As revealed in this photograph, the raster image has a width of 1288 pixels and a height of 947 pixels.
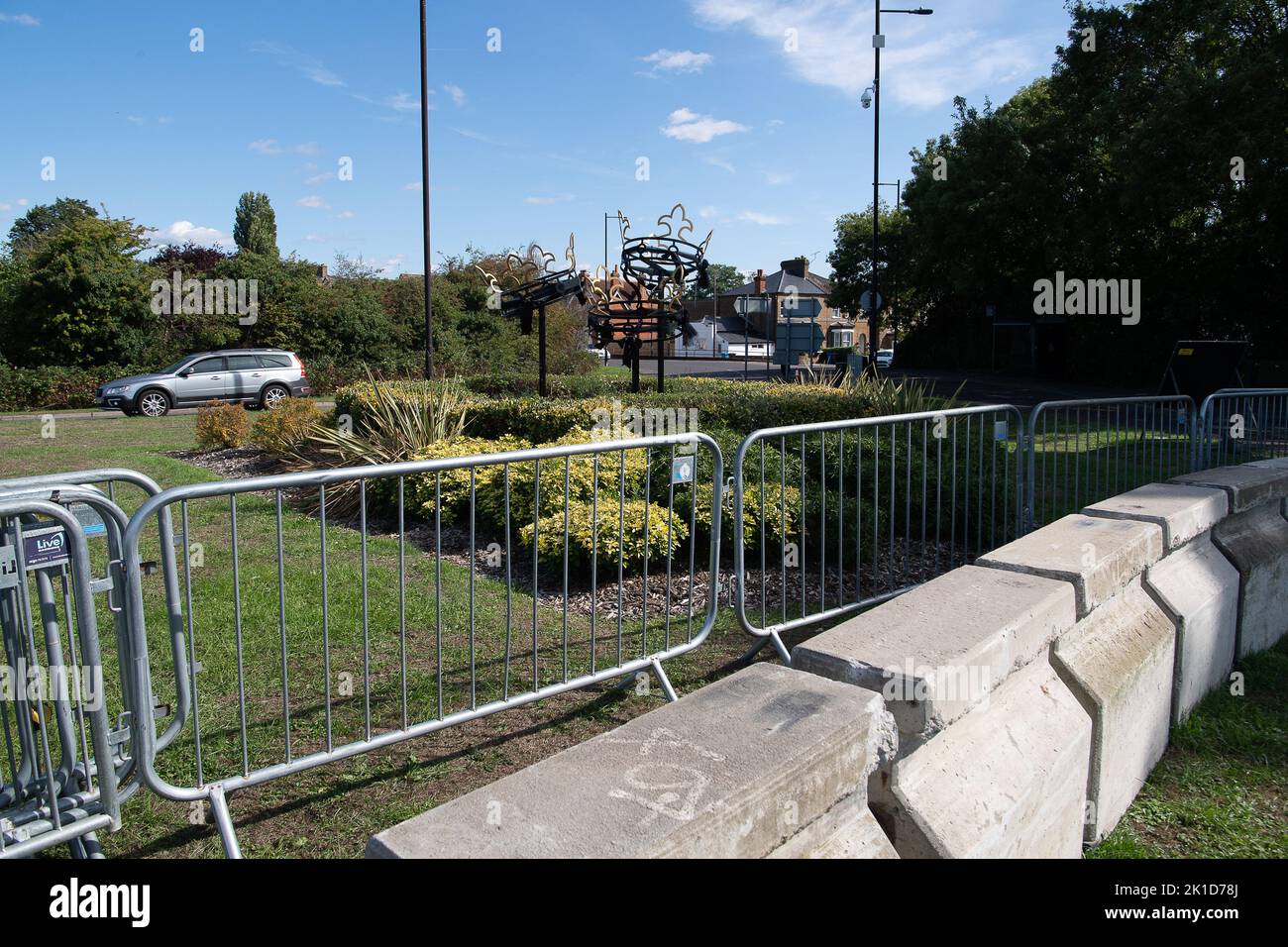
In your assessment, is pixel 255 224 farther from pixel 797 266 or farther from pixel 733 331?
pixel 797 266

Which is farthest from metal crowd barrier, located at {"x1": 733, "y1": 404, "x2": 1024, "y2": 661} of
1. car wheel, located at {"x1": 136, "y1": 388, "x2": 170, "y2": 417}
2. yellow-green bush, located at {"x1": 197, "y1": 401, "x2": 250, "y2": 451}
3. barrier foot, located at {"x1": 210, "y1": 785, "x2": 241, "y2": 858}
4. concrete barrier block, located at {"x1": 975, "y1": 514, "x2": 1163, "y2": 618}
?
car wheel, located at {"x1": 136, "y1": 388, "x2": 170, "y2": 417}

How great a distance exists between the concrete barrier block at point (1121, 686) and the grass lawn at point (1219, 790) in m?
0.09

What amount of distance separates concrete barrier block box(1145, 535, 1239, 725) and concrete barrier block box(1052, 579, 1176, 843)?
102 mm

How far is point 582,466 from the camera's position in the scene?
6.87 meters

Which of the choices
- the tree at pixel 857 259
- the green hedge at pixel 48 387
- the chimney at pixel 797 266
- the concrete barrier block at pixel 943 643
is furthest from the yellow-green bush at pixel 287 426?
the chimney at pixel 797 266

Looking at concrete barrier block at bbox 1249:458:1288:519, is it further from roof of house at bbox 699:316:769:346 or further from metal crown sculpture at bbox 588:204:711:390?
roof of house at bbox 699:316:769:346

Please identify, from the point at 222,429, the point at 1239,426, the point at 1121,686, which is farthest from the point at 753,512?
the point at 222,429

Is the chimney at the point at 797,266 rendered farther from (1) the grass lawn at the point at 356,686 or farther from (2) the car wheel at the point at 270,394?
(1) the grass lawn at the point at 356,686

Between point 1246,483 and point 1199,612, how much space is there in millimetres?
1497

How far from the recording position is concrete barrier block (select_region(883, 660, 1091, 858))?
2.65 m

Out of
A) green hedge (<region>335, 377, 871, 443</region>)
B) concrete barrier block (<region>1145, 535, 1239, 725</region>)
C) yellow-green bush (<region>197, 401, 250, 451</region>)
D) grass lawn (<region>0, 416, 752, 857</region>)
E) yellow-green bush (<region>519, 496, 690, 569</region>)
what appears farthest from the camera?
yellow-green bush (<region>197, 401, 250, 451</region>)

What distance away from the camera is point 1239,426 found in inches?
295

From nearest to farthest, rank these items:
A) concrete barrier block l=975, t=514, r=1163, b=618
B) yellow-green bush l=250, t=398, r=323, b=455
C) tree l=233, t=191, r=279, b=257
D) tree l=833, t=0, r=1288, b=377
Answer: concrete barrier block l=975, t=514, r=1163, b=618, yellow-green bush l=250, t=398, r=323, b=455, tree l=833, t=0, r=1288, b=377, tree l=233, t=191, r=279, b=257
